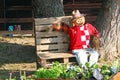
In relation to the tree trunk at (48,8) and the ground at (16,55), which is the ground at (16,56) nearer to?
the ground at (16,55)

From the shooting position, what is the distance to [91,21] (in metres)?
13.8

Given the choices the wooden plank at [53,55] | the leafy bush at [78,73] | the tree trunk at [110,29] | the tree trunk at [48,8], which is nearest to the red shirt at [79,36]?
the wooden plank at [53,55]

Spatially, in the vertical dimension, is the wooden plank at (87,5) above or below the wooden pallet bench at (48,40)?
above

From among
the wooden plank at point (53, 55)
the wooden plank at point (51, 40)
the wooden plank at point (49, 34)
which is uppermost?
the wooden plank at point (49, 34)

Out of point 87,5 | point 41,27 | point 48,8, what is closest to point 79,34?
point 41,27

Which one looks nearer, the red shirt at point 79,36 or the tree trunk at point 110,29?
the red shirt at point 79,36

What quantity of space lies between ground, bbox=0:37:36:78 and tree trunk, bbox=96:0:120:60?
5.20 feet

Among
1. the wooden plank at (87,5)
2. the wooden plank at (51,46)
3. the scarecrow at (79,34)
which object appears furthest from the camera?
the wooden plank at (87,5)

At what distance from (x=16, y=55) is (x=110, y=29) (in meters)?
2.58

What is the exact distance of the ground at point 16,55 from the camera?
8586mm

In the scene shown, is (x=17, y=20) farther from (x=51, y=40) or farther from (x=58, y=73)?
(x=58, y=73)

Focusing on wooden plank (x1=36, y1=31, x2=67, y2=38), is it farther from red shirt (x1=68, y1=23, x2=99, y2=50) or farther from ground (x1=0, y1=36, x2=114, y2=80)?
ground (x1=0, y1=36, x2=114, y2=80)

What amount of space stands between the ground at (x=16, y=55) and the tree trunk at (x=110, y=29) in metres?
1.58

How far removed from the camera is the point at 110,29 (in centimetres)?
846
